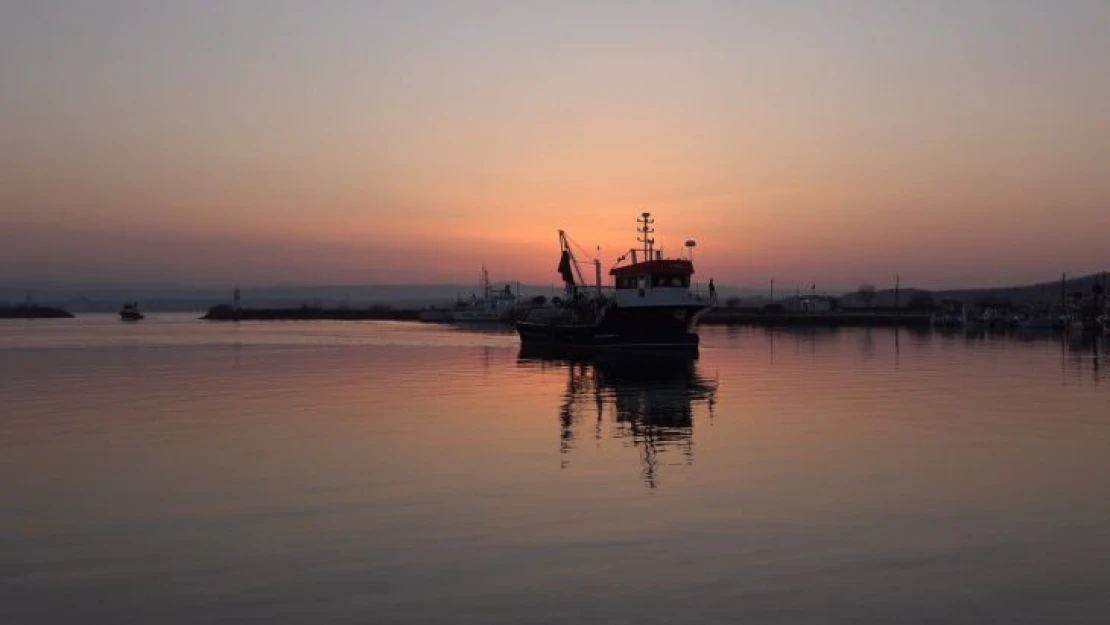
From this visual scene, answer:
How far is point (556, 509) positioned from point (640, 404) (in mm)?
16348

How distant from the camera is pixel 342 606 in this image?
10383 millimetres

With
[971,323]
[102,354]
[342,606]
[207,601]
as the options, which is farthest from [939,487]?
[971,323]

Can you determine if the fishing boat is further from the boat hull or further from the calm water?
the calm water

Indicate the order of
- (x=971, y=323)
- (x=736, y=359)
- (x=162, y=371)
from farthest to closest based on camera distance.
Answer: (x=971, y=323) < (x=736, y=359) < (x=162, y=371)

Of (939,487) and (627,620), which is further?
(939,487)

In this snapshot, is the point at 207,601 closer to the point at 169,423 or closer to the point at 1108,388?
the point at 169,423

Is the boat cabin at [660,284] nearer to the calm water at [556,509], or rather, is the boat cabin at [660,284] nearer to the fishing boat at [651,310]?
the fishing boat at [651,310]

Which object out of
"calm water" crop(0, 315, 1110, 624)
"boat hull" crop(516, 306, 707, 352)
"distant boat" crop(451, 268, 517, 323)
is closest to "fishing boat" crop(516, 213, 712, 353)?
"boat hull" crop(516, 306, 707, 352)

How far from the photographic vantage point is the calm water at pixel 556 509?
10.6 m

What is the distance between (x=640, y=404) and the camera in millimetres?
31344

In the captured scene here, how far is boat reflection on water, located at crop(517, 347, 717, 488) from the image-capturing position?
22172 mm

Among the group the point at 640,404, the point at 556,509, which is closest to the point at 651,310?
the point at 640,404

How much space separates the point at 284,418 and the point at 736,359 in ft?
118

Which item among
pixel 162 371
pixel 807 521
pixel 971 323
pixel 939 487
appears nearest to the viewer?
pixel 807 521
